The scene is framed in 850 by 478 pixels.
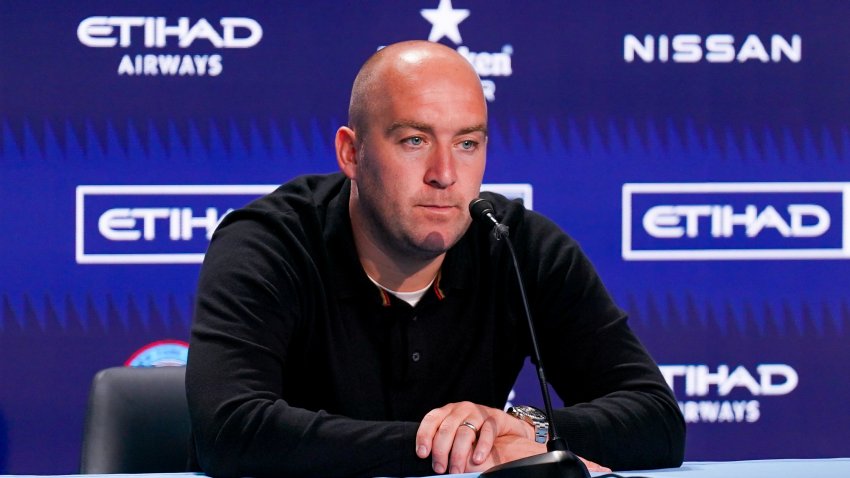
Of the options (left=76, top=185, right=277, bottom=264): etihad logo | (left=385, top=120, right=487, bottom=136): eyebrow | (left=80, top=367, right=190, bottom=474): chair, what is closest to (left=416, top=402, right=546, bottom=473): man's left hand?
(left=385, top=120, right=487, bottom=136): eyebrow

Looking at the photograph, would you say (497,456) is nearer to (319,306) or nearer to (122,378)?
(319,306)

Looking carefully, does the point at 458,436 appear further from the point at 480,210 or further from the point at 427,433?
the point at 480,210

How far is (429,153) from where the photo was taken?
188 cm

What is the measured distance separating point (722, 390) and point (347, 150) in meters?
1.48

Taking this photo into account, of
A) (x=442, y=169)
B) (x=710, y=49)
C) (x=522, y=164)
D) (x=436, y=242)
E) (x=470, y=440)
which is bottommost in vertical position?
(x=470, y=440)

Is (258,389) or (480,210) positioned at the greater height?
(480,210)

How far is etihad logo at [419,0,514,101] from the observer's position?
2.86m

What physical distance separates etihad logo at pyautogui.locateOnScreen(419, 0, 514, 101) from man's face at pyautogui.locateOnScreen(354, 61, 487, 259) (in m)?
0.96

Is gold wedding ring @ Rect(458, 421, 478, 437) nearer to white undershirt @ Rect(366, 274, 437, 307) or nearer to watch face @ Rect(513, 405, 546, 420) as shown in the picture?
watch face @ Rect(513, 405, 546, 420)

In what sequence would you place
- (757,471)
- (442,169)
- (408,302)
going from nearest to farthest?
(757,471)
(442,169)
(408,302)

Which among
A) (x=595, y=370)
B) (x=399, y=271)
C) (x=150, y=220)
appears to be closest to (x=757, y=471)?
(x=595, y=370)

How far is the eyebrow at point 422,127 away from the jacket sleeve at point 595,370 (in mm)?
286

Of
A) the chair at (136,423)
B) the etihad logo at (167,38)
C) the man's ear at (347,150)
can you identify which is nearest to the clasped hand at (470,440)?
the man's ear at (347,150)

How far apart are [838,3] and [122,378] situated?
2243mm
